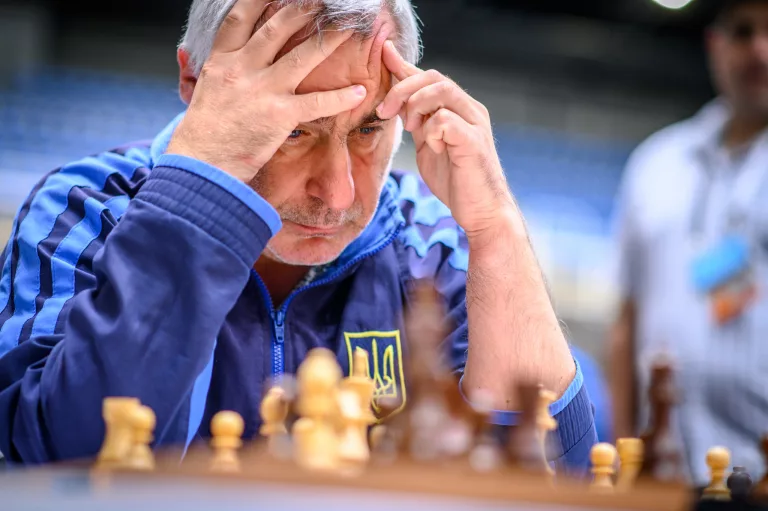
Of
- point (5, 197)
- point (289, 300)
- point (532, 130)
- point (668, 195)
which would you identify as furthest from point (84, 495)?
point (532, 130)

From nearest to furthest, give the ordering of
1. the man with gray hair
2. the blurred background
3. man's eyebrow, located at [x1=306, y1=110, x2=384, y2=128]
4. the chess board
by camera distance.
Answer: the chess board
the man with gray hair
man's eyebrow, located at [x1=306, y1=110, x2=384, y2=128]
the blurred background

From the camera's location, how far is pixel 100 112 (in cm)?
670

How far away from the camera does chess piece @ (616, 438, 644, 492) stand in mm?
958

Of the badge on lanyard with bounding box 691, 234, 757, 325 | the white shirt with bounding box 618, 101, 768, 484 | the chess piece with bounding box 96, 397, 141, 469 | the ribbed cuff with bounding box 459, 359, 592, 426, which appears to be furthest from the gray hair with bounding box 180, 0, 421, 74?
the badge on lanyard with bounding box 691, 234, 757, 325

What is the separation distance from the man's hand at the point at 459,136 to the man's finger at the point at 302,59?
13 centimetres

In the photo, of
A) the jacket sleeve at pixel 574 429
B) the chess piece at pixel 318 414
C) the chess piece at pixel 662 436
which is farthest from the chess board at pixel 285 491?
the jacket sleeve at pixel 574 429

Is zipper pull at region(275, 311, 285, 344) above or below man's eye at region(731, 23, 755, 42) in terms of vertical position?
below

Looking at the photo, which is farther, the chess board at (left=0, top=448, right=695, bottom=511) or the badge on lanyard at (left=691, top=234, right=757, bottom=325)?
the badge on lanyard at (left=691, top=234, right=757, bottom=325)

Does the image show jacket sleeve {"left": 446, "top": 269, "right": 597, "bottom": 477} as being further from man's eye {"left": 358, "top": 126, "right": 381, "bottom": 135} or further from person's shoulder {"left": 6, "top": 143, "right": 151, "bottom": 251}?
person's shoulder {"left": 6, "top": 143, "right": 151, "bottom": 251}

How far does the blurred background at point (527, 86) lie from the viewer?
638 centimetres

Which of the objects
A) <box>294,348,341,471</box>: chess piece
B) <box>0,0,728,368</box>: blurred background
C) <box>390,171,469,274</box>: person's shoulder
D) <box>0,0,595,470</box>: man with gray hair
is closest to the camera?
<box>294,348,341,471</box>: chess piece

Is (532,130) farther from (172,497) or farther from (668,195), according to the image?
(172,497)

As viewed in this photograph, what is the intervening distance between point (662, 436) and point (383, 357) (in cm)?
53

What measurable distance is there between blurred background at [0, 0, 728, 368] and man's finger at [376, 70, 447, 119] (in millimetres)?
4881
